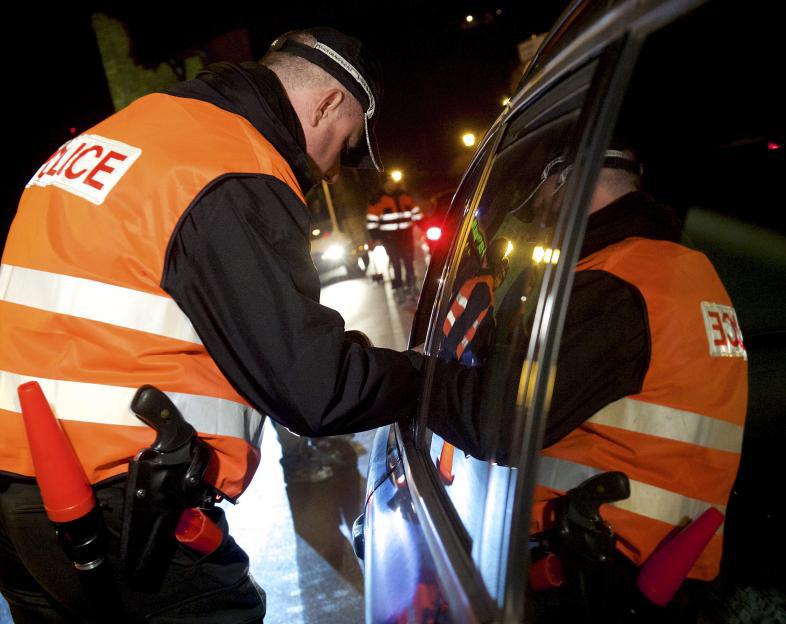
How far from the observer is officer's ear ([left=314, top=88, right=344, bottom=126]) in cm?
156

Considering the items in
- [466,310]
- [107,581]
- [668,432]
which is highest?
[466,310]

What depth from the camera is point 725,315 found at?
114 centimetres

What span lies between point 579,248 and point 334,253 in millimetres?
10793

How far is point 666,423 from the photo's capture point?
1048mm

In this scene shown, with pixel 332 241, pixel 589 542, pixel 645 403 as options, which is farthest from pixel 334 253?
pixel 589 542

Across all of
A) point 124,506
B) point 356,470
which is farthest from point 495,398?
point 356,470

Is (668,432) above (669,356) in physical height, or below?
below

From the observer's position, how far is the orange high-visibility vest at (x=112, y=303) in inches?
44.8

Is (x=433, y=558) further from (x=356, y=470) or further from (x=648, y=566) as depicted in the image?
(x=356, y=470)

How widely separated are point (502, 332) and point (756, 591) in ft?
2.59

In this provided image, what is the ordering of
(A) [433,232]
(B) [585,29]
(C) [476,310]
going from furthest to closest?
(A) [433,232] → (C) [476,310] → (B) [585,29]

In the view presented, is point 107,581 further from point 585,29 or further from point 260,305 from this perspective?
point 585,29

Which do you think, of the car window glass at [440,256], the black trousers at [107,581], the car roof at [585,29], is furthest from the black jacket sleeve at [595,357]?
the black trousers at [107,581]

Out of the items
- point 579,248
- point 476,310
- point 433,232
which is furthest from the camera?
point 433,232
